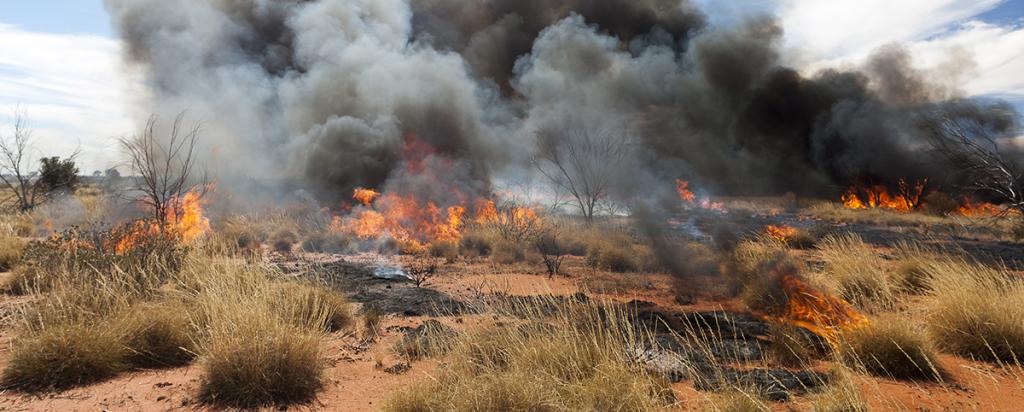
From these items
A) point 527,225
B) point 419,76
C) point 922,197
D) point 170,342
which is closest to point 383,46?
point 419,76

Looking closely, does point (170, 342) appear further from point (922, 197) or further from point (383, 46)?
point (922, 197)

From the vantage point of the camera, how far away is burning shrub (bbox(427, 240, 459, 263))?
55.9 ft

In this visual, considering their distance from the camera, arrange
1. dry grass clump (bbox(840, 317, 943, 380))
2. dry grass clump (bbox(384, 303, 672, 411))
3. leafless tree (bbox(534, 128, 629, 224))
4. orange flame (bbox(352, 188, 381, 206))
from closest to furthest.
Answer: dry grass clump (bbox(384, 303, 672, 411))
dry grass clump (bbox(840, 317, 943, 380))
orange flame (bbox(352, 188, 381, 206))
leafless tree (bbox(534, 128, 629, 224))

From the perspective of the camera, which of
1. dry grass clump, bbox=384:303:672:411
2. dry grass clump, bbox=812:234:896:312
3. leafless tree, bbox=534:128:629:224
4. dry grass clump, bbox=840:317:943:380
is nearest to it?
dry grass clump, bbox=384:303:672:411

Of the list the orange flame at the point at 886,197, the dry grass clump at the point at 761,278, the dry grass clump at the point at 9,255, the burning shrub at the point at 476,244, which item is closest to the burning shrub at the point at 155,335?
the dry grass clump at the point at 9,255

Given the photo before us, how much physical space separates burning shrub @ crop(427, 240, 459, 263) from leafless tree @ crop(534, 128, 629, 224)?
376 inches

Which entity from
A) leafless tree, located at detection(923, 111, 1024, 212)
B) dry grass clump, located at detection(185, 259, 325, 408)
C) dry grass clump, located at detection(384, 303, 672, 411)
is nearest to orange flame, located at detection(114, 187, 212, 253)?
dry grass clump, located at detection(185, 259, 325, 408)

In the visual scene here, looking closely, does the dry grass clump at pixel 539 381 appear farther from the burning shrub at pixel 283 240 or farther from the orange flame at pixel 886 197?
the orange flame at pixel 886 197

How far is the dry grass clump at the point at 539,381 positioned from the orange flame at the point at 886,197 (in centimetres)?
3985

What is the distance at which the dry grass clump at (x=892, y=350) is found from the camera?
5430 mm

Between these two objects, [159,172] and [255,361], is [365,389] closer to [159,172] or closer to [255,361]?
[255,361]

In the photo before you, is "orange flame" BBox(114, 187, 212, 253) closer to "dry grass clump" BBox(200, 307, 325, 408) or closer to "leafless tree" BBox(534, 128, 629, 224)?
"dry grass clump" BBox(200, 307, 325, 408)

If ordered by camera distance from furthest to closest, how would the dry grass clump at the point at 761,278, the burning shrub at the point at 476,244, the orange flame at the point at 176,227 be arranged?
the burning shrub at the point at 476,244 < the orange flame at the point at 176,227 < the dry grass clump at the point at 761,278

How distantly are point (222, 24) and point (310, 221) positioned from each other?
47.5ft
